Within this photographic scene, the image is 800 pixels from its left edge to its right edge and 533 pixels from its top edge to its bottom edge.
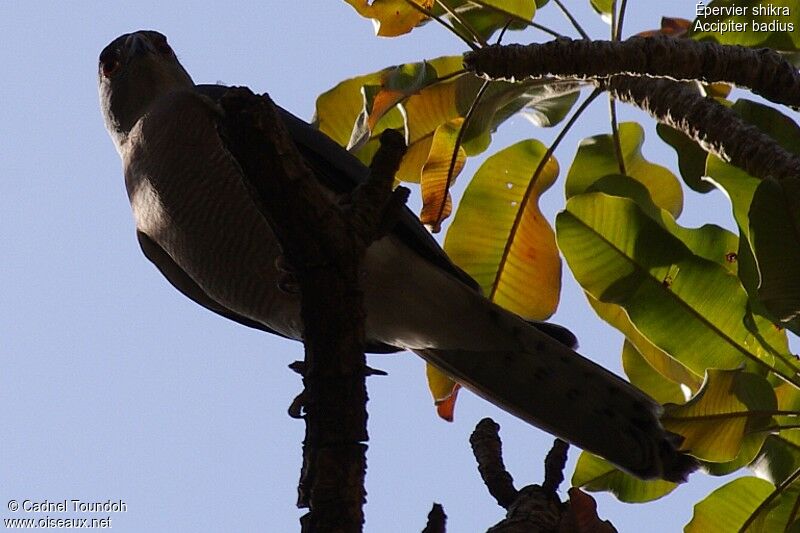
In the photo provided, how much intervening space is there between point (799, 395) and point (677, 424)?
610 mm

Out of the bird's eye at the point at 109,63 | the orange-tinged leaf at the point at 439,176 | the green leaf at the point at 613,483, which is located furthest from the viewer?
the bird's eye at the point at 109,63

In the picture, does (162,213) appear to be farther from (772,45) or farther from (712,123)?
(772,45)

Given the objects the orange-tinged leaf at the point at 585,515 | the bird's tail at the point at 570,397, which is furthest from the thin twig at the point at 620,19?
the orange-tinged leaf at the point at 585,515

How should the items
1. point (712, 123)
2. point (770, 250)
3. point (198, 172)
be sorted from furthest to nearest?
point (198, 172), point (712, 123), point (770, 250)

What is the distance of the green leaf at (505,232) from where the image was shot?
14.1 feet

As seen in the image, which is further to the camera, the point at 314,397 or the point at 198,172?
the point at 198,172

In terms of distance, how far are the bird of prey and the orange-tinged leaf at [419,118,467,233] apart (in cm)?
18

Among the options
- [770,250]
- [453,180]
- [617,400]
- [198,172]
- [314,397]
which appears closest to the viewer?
[314,397]

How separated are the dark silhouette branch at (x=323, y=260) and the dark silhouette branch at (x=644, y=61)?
81cm

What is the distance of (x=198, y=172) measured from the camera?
381cm

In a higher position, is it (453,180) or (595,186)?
(453,180)

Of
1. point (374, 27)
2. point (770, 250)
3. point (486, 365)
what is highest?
point (374, 27)

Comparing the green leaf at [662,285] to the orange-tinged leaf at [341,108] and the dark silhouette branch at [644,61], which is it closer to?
the dark silhouette branch at [644,61]

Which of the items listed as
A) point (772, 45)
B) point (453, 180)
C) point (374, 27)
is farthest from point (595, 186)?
point (374, 27)
